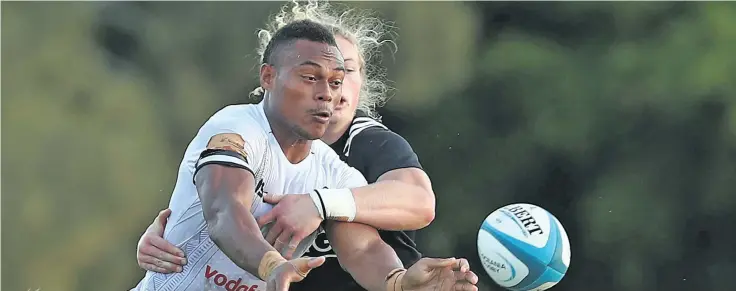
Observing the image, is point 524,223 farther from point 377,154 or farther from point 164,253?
point 164,253

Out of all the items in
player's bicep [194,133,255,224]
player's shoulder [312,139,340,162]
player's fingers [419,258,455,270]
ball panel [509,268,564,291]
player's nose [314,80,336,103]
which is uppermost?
player's nose [314,80,336,103]

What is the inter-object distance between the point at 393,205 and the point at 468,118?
743 cm

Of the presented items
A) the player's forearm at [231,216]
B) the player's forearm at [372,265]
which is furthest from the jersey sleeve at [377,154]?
the player's forearm at [231,216]

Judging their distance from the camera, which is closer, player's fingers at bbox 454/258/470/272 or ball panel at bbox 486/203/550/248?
player's fingers at bbox 454/258/470/272

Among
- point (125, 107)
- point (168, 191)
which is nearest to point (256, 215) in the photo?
point (168, 191)

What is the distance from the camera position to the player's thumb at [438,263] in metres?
3.16

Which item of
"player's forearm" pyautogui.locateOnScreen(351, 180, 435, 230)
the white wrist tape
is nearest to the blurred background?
"player's forearm" pyautogui.locateOnScreen(351, 180, 435, 230)

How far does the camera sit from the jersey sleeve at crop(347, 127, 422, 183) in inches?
171

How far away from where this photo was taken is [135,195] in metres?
10.5

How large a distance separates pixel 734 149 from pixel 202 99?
4614mm

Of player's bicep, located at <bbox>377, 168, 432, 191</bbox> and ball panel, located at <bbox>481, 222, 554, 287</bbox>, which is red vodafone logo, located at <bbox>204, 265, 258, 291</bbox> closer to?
player's bicep, located at <bbox>377, 168, 432, 191</bbox>

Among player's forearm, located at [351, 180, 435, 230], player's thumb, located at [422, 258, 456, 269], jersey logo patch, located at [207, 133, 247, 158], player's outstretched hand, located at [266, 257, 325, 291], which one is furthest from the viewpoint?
player's forearm, located at [351, 180, 435, 230]

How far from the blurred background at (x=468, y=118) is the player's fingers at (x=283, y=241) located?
6.79m

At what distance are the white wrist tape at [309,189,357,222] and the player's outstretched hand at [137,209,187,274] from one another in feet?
1.42
